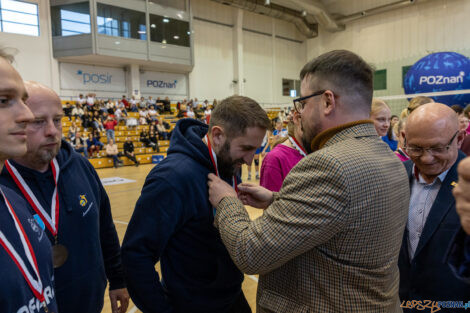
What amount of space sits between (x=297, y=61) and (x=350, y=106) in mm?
29422

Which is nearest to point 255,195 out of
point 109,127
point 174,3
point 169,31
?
point 109,127

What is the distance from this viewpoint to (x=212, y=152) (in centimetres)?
188

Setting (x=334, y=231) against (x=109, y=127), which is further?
(x=109, y=127)

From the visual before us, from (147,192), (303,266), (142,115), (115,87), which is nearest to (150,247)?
(147,192)

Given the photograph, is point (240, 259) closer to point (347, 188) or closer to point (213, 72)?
point (347, 188)

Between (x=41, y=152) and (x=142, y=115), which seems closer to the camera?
(x=41, y=152)

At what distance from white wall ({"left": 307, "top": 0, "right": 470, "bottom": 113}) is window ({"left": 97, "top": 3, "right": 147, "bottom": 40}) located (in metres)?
14.6

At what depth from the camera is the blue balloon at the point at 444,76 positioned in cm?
1236

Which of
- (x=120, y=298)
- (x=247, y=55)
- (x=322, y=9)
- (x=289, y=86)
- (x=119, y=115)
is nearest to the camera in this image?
(x=120, y=298)

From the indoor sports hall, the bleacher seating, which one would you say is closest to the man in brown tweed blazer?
the indoor sports hall

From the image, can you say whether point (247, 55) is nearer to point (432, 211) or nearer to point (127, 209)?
point (127, 209)

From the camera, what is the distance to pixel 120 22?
64.9ft

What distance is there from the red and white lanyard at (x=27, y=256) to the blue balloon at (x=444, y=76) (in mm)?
14018

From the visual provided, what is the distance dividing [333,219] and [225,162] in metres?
0.81
